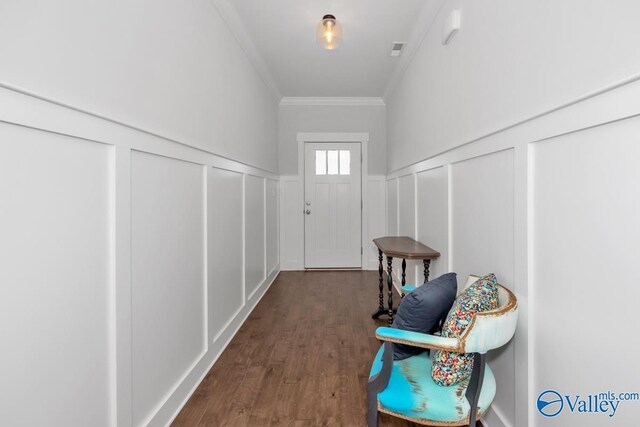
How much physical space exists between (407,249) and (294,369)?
116 cm

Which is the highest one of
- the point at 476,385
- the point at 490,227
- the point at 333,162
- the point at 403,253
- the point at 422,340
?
the point at 333,162

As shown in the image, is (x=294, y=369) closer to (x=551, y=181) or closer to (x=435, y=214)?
(x=435, y=214)

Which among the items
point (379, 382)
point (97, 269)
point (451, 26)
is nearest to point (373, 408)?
point (379, 382)

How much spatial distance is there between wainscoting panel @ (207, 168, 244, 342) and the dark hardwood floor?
27cm

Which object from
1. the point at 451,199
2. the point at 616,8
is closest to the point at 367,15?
the point at 451,199

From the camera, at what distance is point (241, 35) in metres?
2.74

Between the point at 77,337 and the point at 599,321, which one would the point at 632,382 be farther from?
the point at 77,337

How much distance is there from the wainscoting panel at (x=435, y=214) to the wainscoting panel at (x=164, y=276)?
1510 mm

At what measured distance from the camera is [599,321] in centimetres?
97

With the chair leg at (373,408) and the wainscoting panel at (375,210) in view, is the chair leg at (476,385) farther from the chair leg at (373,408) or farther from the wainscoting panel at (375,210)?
the wainscoting panel at (375,210)

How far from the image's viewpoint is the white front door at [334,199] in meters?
4.92

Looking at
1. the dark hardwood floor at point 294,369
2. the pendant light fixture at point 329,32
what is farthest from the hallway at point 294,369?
the pendant light fixture at point 329,32

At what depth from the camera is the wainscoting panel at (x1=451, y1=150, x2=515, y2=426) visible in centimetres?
144

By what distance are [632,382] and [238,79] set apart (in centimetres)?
286
